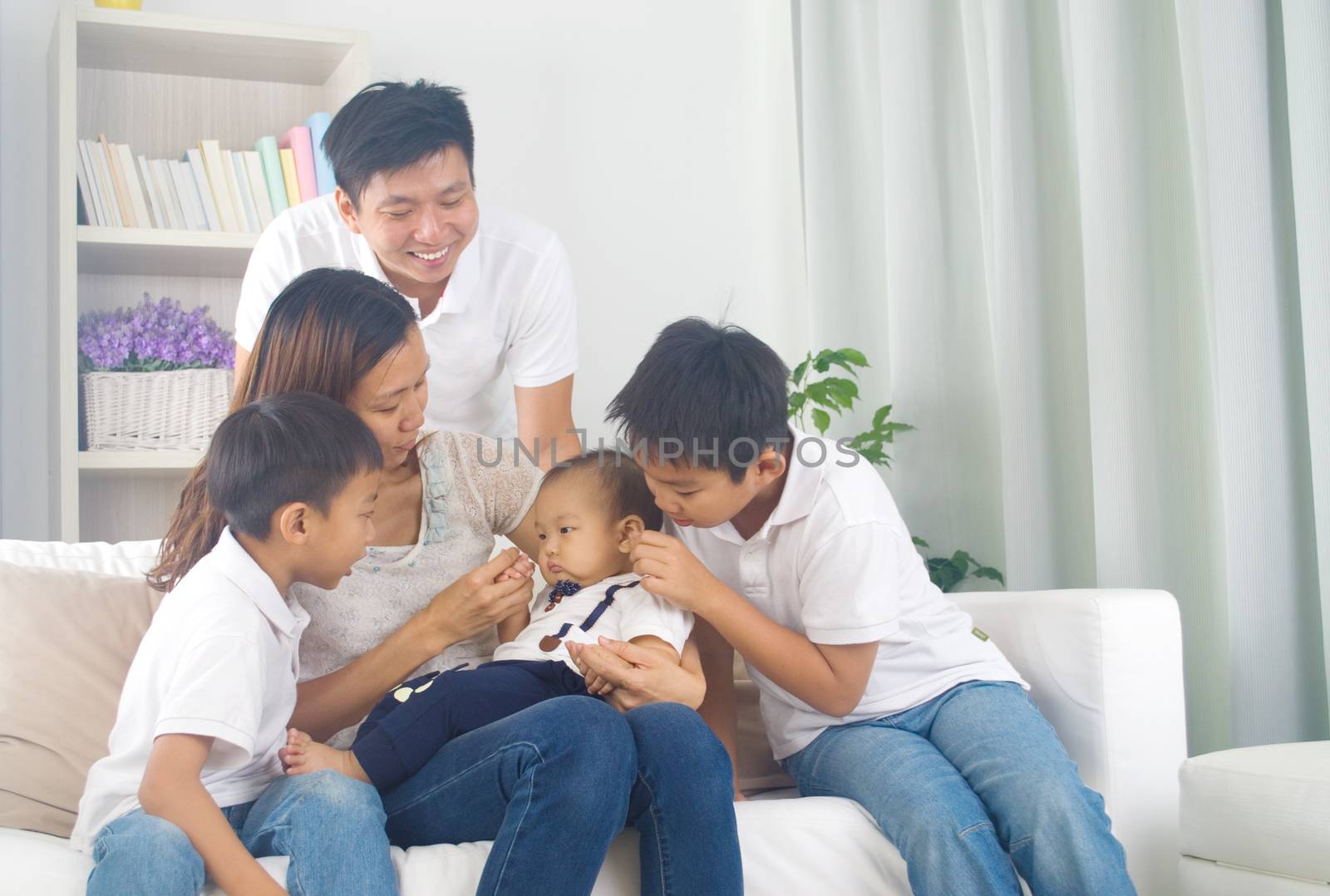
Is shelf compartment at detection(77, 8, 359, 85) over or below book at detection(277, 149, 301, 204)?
over

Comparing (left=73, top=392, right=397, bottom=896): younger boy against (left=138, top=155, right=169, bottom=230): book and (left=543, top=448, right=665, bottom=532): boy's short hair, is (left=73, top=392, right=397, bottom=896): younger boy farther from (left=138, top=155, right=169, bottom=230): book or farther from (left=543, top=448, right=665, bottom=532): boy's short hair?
(left=138, top=155, right=169, bottom=230): book

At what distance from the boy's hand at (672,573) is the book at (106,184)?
1.78 m

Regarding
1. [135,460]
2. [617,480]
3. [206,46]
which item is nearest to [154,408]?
[135,460]

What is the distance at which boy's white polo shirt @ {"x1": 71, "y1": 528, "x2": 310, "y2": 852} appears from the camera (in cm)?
110

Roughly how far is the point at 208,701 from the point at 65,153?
1829mm

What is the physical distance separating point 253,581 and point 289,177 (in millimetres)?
1740

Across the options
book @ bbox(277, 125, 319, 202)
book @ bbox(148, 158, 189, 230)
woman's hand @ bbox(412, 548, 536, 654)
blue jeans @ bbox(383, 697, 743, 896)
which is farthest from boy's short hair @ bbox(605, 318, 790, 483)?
book @ bbox(148, 158, 189, 230)

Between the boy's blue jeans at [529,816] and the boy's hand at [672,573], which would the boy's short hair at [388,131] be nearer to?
the boy's hand at [672,573]

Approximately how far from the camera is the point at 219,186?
268 cm

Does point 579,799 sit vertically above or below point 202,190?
below

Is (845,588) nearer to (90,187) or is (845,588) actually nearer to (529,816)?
(529,816)

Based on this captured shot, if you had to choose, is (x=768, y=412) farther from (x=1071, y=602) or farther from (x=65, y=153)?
(x=65, y=153)

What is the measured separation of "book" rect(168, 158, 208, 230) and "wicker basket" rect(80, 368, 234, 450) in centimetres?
35

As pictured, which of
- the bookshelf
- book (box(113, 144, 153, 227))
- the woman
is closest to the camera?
the woman
